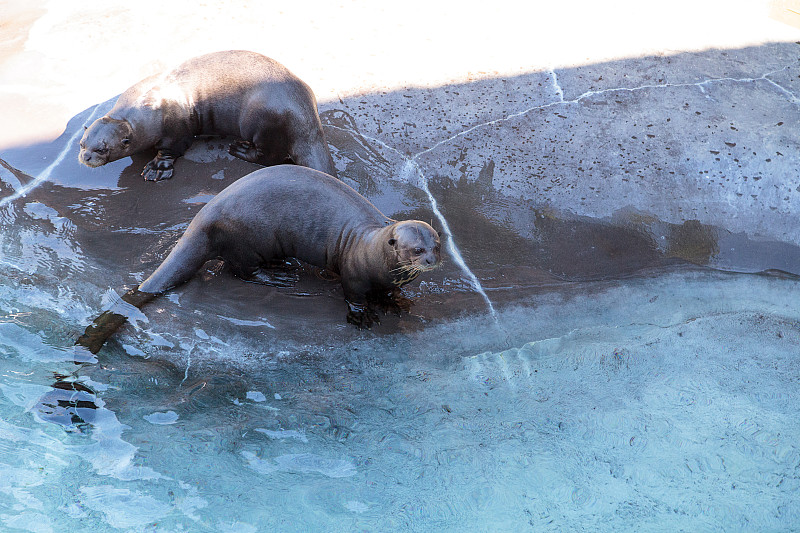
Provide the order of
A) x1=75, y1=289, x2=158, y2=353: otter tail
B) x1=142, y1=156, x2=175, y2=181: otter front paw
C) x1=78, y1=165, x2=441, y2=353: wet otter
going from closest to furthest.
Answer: x1=75, y1=289, x2=158, y2=353: otter tail → x1=78, y1=165, x2=441, y2=353: wet otter → x1=142, y1=156, x2=175, y2=181: otter front paw

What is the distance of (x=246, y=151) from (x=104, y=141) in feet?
2.37

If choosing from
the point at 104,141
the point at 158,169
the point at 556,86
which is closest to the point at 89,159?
the point at 104,141

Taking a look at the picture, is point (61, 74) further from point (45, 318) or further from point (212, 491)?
point (212, 491)

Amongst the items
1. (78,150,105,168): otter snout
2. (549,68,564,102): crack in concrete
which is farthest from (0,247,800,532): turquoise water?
(549,68,564,102): crack in concrete

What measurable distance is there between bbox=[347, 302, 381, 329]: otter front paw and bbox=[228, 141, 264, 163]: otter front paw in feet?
3.80

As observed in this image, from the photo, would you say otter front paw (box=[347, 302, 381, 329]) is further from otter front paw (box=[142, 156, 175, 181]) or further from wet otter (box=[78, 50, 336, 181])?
otter front paw (box=[142, 156, 175, 181])

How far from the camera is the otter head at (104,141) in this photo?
3389 mm

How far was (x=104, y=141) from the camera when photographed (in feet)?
11.2

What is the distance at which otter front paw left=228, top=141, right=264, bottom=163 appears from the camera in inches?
143

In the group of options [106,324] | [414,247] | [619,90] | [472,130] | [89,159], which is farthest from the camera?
[619,90]

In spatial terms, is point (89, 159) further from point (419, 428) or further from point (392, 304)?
point (419, 428)

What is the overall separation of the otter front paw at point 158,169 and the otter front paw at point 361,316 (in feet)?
4.52

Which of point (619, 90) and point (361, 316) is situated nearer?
point (361, 316)

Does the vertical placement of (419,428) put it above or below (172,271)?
below
